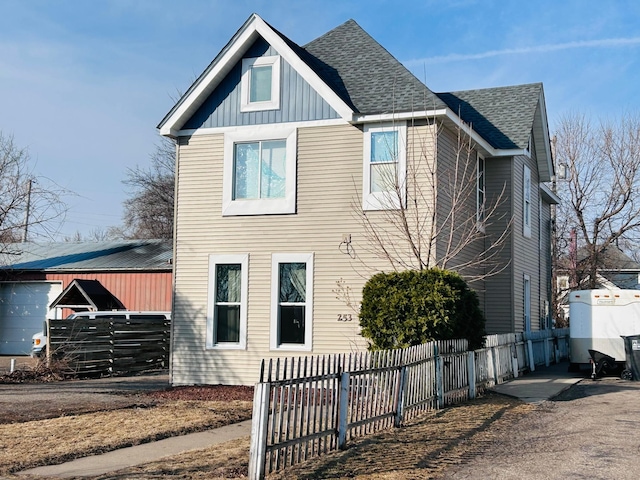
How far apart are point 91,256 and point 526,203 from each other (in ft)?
58.6

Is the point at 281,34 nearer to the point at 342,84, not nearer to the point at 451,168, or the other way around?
the point at 342,84

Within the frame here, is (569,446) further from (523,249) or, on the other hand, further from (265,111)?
(523,249)

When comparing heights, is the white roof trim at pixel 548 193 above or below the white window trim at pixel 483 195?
above

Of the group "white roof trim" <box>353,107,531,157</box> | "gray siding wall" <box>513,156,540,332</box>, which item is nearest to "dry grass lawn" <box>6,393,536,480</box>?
"white roof trim" <box>353,107,531,157</box>

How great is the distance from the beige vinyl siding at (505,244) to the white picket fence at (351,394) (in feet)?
12.0

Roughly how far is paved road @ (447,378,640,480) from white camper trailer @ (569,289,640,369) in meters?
5.50

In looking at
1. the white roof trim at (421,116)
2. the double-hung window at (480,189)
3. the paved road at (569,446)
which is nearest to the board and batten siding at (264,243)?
the white roof trim at (421,116)

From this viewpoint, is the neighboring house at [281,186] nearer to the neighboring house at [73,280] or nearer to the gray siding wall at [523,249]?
the gray siding wall at [523,249]

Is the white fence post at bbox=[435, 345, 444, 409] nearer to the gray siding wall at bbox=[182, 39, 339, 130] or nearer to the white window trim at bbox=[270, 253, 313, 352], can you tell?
the white window trim at bbox=[270, 253, 313, 352]

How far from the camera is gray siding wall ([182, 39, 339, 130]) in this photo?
17797 millimetres

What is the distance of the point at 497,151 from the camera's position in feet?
67.5

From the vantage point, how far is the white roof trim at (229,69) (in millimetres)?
17469

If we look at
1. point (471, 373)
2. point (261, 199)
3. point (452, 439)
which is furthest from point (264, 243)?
point (452, 439)

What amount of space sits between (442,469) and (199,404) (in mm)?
7224
